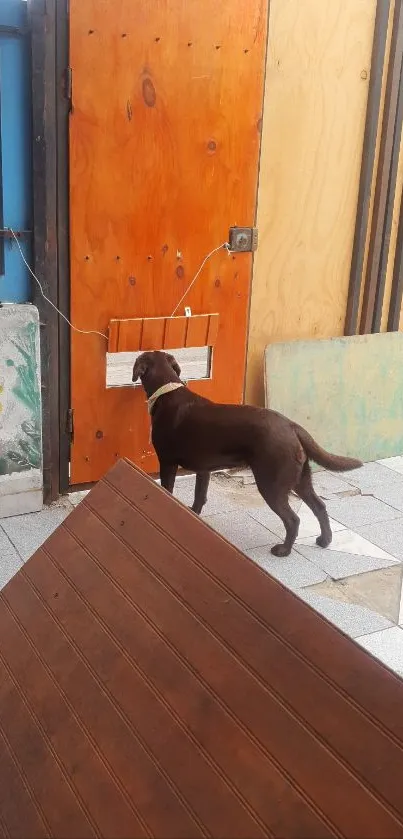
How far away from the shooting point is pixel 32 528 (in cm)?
389

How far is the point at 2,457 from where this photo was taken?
12.9 feet

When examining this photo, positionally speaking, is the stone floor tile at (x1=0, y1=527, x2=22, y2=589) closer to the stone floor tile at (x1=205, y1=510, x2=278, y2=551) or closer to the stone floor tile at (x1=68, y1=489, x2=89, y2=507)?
the stone floor tile at (x1=68, y1=489, x2=89, y2=507)

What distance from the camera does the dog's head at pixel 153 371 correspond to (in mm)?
3789

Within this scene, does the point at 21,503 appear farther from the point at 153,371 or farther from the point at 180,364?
the point at 180,364

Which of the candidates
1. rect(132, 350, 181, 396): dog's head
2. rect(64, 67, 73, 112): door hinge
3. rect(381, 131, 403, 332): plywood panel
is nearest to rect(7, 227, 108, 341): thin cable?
rect(132, 350, 181, 396): dog's head

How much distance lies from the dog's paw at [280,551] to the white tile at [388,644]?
2.32 ft

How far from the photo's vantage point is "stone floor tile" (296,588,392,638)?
10.4 feet

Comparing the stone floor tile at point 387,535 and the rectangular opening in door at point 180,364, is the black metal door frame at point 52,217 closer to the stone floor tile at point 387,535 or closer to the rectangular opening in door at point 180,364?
the rectangular opening in door at point 180,364

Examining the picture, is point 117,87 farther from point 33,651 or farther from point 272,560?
point 33,651

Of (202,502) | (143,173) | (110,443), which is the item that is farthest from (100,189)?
(202,502)

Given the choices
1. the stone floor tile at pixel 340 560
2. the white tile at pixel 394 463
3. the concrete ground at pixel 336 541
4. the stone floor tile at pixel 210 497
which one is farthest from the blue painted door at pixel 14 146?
the white tile at pixel 394 463

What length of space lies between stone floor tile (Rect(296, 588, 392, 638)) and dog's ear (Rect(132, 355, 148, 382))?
4.29ft

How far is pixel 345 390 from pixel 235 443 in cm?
157

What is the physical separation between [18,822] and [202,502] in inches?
108
